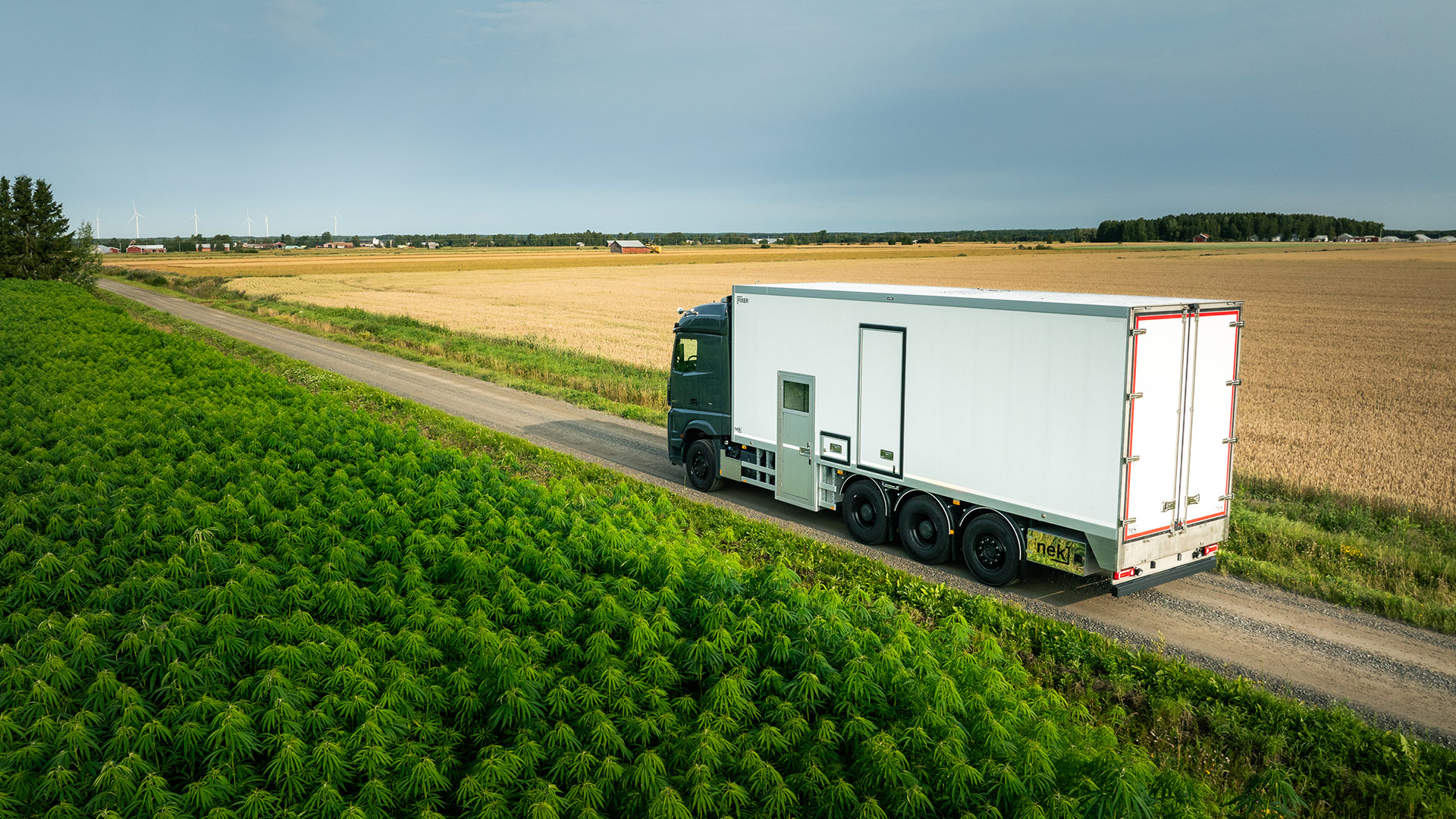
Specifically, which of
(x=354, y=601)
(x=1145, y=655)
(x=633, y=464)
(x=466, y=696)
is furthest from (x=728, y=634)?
(x=633, y=464)

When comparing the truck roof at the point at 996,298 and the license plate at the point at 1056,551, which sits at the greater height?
the truck roof at the point at 996,298

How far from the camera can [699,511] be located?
546 inches

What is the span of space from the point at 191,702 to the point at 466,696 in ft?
5.53

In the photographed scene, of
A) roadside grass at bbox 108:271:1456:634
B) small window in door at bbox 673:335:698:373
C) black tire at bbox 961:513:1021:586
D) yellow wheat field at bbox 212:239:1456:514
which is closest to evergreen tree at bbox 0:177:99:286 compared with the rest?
yellow wheat field at bbox 212:239:1456:514

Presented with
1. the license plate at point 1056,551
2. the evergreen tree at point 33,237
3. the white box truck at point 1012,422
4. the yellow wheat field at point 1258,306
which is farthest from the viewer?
the evergreen tree at point 33,237

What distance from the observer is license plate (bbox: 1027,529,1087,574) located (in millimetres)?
10383

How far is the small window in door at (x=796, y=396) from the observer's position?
44.7 ft

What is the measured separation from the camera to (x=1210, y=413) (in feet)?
34.9

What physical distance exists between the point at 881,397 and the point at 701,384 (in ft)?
14.5

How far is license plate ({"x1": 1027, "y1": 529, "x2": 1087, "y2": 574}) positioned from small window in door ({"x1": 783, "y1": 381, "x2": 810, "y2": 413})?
4.02 metres

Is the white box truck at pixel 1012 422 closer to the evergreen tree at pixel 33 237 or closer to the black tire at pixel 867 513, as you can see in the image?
the black tire at pixel 867 513

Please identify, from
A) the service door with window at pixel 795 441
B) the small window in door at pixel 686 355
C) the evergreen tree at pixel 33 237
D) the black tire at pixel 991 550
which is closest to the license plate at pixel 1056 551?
the black tire at pixel 991 550

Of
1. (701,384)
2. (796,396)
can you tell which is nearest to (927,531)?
(796,396)

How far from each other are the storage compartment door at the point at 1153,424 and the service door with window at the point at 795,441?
4.84 meters
